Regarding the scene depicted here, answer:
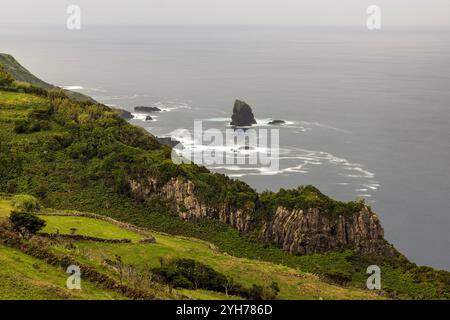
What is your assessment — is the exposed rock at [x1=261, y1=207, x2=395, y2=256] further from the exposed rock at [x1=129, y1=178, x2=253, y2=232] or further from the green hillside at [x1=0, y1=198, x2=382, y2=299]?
the green hillside at [x1=0, y1=198, x2=382, y2=299]

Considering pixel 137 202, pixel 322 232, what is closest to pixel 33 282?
pixel 137 202

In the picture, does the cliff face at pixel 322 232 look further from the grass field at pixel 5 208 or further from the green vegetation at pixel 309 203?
the grass field at pixel 5 208

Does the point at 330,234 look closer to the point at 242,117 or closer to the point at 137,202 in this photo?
the point at 137,202

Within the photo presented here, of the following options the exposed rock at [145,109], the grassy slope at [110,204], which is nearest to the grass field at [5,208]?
the grassy slope at [110,204]

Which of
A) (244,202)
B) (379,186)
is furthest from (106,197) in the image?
(379,186)

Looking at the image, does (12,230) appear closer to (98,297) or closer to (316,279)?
(98,297)
